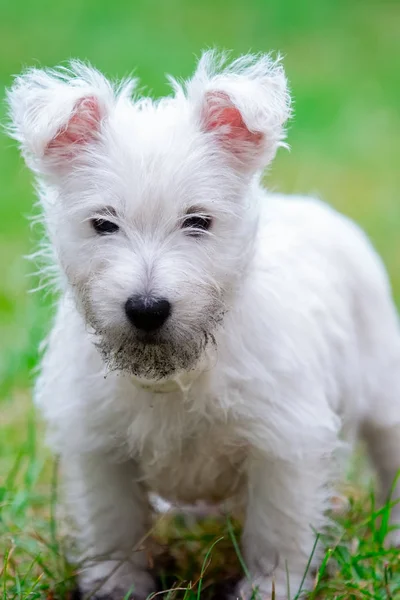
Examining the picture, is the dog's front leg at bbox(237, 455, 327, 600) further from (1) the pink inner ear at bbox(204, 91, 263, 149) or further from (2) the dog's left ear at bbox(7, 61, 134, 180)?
(2) the dog's left ear at bbox(7, 61, 134, 180)

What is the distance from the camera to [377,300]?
458 cm

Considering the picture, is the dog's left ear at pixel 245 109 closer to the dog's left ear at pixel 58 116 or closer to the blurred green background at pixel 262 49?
the dog's left ear at pixel 58 116

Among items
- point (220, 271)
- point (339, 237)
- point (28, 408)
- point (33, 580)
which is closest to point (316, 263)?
point (339, 237)

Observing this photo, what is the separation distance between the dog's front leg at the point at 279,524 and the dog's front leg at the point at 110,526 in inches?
16.3

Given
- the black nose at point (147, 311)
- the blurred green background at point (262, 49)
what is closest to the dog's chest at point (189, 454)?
the black nose at point (147, 311)

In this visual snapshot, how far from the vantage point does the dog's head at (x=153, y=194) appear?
312 cm

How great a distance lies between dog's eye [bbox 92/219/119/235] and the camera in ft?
10.6

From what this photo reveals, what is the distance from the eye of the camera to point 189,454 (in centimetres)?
371

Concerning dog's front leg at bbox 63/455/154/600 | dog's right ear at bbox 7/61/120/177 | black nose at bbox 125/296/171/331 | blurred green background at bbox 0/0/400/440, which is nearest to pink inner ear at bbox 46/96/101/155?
dog's right ear at bbox 7/61/120/177

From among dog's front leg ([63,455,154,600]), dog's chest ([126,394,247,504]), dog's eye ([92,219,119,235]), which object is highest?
dog's eye ([92,219,119,235])

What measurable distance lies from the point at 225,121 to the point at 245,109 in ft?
0.48

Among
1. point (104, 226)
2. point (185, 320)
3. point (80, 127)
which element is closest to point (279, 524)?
point (185, 320)

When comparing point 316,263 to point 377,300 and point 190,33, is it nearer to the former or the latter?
point 377,300

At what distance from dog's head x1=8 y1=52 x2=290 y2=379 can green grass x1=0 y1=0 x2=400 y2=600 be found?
1.07 m
